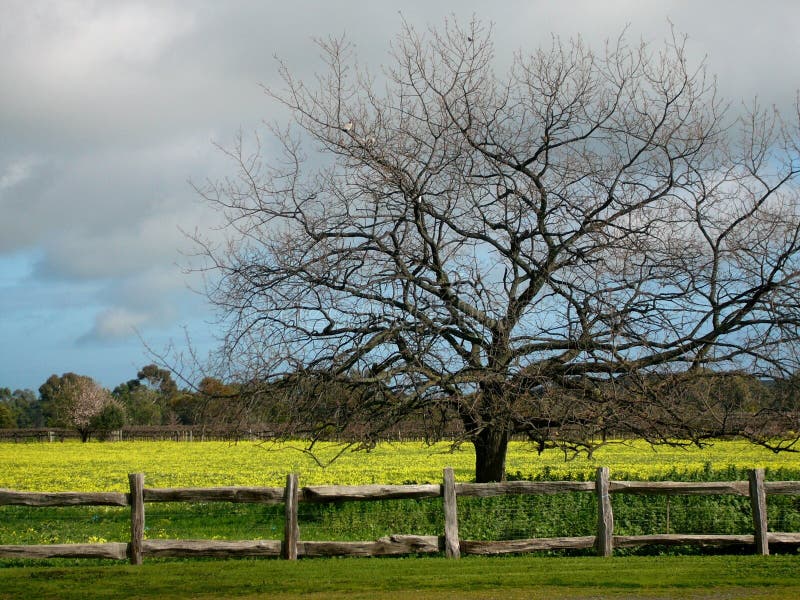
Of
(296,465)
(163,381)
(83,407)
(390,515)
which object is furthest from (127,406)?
(390,515)

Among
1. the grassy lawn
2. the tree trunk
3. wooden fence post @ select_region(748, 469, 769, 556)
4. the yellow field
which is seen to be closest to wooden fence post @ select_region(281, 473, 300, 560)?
the grassy lawn

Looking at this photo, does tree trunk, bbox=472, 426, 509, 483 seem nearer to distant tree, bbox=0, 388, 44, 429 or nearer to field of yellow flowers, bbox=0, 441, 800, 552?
field of yellow flowers, bbox=0, 441, 800, 552

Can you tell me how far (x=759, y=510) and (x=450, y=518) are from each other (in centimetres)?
481

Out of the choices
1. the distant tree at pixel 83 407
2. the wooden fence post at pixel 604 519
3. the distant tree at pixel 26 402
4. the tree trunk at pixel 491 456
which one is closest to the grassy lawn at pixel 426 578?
the wooden fence post at pixel 604 519

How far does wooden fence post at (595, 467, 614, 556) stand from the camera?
15.0 meters

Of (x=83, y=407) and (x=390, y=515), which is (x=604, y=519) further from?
(x=83, y=407)

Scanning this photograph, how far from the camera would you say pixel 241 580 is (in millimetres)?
12906

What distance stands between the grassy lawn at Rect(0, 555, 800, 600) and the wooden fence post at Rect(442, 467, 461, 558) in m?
0.33

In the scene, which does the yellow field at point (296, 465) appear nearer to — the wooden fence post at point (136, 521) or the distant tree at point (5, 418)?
the wooden fence post at point (136, 521)

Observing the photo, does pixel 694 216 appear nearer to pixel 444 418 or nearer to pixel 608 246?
pixel 608 246

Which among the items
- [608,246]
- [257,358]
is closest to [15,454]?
A: [257,358]

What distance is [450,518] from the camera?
14797mm

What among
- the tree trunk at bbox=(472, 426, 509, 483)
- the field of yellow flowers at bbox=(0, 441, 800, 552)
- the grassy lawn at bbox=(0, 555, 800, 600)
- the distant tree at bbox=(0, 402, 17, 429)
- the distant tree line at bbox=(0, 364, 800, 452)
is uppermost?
the distant tree at bbox=(0, 402, 17, 429)

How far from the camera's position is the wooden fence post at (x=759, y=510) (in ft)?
48.8
